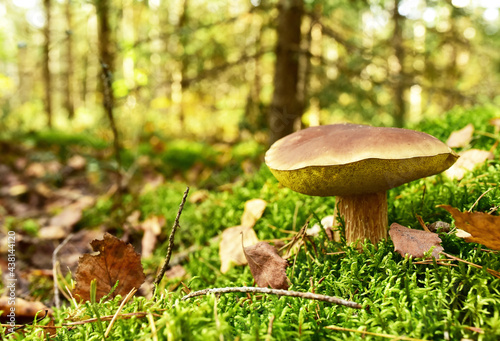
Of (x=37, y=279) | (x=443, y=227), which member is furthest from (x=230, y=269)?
(x=37, y=279)

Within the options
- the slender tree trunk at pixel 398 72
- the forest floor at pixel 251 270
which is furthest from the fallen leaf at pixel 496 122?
the slender tree trunk at pixel 398 72

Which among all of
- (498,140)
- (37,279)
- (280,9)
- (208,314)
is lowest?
(37,279)

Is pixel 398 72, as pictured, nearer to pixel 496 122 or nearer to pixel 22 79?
pixel 496 122

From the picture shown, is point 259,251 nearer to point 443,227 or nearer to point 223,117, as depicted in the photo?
point 443,227

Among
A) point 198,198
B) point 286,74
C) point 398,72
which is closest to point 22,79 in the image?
point 286,74

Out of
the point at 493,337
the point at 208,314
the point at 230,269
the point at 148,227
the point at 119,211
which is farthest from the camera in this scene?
the point at 119,211

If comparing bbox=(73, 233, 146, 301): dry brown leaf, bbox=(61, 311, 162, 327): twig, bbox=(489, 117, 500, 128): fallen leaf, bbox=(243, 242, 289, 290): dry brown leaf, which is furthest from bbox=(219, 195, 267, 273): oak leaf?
bbox=(489, 117, 500, 128): fallen leaf

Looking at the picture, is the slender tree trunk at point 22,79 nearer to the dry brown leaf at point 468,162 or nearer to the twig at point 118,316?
the twig at point 118,316
